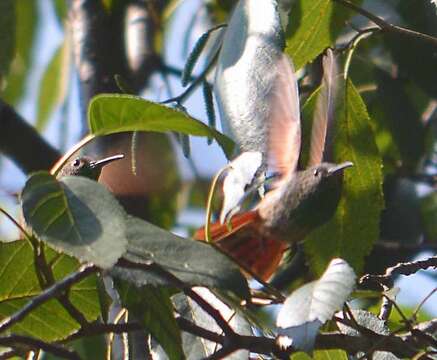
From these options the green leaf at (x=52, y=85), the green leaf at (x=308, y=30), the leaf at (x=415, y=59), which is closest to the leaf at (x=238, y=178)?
the green leaf at (x=308, y=30)

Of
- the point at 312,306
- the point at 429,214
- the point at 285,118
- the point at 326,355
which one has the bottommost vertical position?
the point at 429,214

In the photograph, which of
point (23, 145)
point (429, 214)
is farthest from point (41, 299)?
point (429, 214)

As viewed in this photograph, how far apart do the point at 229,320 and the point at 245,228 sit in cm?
16

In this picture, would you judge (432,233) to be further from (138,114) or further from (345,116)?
(138,114)

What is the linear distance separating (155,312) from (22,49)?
174 cm

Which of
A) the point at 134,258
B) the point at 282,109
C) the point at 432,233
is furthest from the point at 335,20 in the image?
the point at 432,233

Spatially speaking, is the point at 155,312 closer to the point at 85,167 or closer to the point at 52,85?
the point at 85,167

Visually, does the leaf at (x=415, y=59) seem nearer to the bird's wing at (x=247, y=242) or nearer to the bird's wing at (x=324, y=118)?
the bird's wing at (x=324, y=118)

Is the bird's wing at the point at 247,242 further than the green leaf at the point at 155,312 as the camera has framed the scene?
Yes

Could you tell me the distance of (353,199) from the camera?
1.46m

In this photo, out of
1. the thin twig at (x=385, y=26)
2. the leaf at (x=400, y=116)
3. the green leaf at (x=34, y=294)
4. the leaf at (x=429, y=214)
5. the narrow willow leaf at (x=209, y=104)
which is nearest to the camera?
the green leaf at (x=34, y=294)

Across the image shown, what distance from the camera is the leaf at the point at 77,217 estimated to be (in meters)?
0.91

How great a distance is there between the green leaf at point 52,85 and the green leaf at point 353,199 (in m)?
1.23

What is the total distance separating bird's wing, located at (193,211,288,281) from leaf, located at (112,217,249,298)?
0.23m
